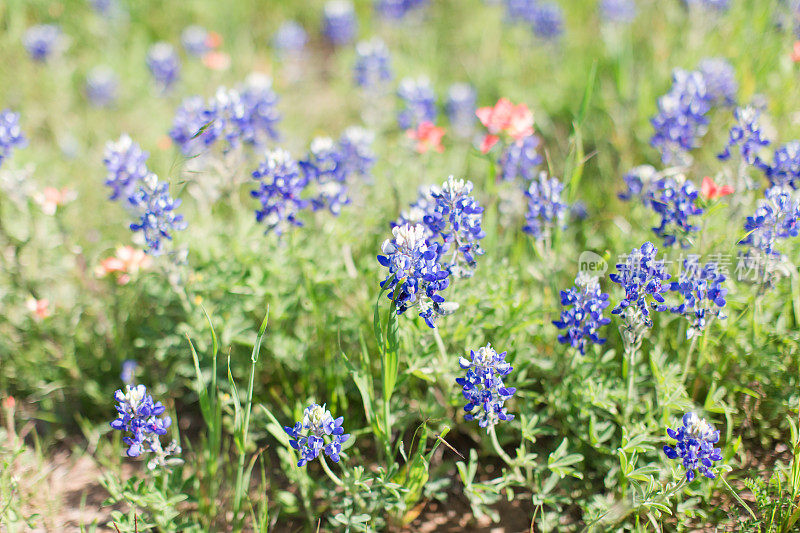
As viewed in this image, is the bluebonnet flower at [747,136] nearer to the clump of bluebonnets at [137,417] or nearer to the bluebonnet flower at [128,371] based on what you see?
the clump of bluebonnets at [137,417]

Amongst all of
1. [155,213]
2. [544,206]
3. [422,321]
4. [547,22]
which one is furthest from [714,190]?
[547,22]

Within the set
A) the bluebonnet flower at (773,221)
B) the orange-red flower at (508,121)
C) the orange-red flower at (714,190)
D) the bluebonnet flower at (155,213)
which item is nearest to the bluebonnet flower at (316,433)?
the bluebonnet flower at (155,213)

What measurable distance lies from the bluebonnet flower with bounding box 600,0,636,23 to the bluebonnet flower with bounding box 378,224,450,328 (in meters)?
4.20

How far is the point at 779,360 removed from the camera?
2.74 metres

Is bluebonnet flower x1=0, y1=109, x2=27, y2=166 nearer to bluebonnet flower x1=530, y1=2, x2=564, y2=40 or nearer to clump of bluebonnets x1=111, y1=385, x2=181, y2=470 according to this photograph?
clump of bluebonnets x1=111, y1=385, x2=181, y2=470

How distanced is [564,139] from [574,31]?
1872 mm

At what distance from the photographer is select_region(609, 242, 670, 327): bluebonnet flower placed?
2.25 m

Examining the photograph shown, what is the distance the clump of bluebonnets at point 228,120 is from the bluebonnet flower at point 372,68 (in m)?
0.89

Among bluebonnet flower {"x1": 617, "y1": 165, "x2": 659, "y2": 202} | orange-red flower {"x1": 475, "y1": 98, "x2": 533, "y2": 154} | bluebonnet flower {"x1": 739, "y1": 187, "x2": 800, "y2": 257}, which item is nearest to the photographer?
bluebonnet flower {"x1": 739, "y1": 187, "x2": 800, "y2": 257}

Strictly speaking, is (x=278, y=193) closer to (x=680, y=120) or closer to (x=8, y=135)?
(x=8, y=135)

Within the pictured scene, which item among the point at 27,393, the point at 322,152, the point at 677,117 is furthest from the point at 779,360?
the point at 27,393

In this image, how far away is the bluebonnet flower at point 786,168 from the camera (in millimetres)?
2783

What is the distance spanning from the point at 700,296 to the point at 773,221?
0.51 m

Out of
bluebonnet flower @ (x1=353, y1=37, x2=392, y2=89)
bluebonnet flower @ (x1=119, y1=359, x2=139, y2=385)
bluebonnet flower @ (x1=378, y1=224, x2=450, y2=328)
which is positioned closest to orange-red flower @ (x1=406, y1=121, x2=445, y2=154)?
bluebonnet flower @ (x1=353, y1=37, x2=392, y2=89)
